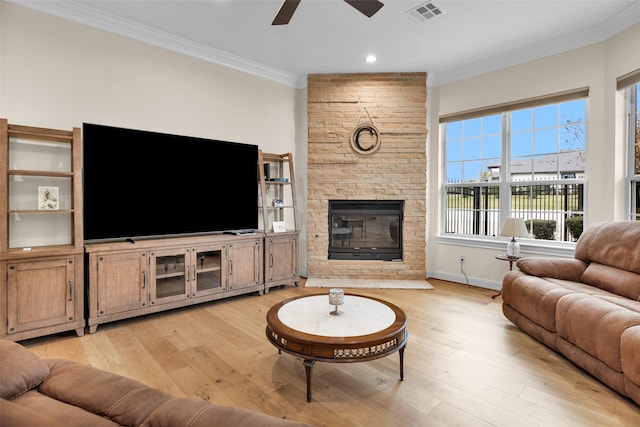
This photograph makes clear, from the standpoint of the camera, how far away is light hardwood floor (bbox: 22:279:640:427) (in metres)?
1.80

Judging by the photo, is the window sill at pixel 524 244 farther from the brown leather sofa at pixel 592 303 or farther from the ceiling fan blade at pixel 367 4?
the ceiling fan blade at pixel 367 4

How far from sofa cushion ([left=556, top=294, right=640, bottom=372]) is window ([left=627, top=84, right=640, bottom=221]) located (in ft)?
5.84

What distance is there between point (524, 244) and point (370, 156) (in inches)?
90.6

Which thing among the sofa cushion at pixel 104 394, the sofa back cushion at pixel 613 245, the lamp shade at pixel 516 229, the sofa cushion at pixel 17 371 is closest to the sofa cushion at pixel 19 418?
the sofa cushion at pixel 104 394

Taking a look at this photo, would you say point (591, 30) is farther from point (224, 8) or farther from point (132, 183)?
point (132, 183)

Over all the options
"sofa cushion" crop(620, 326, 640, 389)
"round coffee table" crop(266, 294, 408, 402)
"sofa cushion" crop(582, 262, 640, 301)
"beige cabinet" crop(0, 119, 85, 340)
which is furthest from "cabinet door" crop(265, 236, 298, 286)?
"sofa cushion" crop(620, 326, 640, 389)

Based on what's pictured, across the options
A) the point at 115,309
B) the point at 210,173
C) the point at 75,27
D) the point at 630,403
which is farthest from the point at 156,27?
the point at 630,403

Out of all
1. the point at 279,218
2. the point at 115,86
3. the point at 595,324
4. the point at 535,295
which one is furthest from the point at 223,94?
the point at 595,324

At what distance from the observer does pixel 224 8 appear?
3.12m

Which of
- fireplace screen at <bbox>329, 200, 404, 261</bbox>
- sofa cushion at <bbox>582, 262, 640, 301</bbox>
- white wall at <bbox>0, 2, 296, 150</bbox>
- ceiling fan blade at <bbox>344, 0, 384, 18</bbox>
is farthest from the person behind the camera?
fireplace screen at <bbox>329, 200, 404, 261</bbox>

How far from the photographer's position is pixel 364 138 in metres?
4.75

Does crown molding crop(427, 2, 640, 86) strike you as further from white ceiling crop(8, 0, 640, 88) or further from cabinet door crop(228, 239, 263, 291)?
cabinet door crop(228, 239, 263, 291)

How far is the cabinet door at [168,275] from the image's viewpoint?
321 cm

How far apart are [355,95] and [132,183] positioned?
10.3 feet
